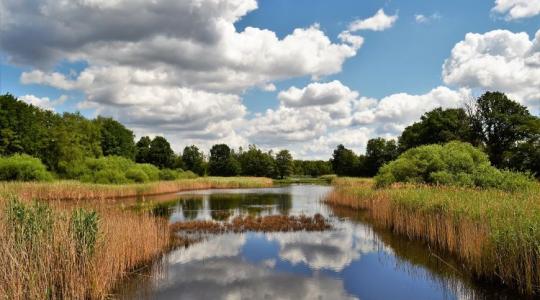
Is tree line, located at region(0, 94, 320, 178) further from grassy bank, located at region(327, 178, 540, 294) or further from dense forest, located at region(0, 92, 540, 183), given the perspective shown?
grassy bank, located at region(327, 178, 540, 294)

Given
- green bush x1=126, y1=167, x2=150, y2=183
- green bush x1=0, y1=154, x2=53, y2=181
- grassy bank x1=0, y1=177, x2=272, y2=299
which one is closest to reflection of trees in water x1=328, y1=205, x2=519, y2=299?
grassy bank x1=0, y1=177, x2=272, y2=299

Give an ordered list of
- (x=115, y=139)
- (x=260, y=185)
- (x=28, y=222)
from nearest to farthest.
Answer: (x=28, y=222) → (x=260, y=185) → (x=115, y=139)

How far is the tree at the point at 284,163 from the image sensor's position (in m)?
96.7

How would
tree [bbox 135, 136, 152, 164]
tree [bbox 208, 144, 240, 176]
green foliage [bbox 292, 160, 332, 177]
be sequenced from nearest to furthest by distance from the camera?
tree [bbox 135, 136, 152, 164]
tree [bbox 208, 144, 240, 176]
green foliage [bbox 292, 160, 332, 177]

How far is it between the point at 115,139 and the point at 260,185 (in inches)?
1288

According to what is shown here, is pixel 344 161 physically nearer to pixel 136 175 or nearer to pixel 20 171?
pixel 136 175

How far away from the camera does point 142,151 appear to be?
87625 millimetres

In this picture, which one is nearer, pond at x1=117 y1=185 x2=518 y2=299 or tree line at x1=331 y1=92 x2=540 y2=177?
pond at x1=117 y1=185 x2=518 y2=299

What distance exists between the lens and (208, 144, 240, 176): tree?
87.7 metres

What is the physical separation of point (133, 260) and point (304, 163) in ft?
426

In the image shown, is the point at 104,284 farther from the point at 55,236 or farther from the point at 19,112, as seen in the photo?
the point at 19,112

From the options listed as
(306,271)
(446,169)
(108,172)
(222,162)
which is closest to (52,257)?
(306,271)

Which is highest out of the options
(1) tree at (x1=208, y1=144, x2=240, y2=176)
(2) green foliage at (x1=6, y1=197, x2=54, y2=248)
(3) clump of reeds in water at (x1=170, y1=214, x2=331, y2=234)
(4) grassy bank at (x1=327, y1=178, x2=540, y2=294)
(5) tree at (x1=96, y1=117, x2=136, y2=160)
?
(5) tree at (x1=96, y1=117, x2=136, y2=160)

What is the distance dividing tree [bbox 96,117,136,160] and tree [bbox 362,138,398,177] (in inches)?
1809
